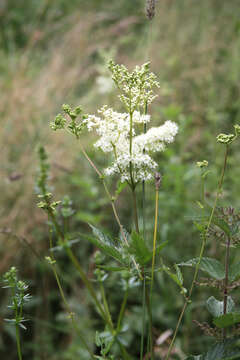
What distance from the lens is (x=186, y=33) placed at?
4.90 meters

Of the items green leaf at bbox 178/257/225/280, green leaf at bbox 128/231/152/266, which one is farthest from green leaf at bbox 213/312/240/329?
green leaf at bbox 128/231/152/266

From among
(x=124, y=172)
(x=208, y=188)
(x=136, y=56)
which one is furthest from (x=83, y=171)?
(x=124, y=172)

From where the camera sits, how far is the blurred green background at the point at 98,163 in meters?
2.25

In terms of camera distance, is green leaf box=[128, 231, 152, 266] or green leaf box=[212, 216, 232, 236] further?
green leaf box=[212, 216, 232, 236]

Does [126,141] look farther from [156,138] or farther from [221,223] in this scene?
[221,223]

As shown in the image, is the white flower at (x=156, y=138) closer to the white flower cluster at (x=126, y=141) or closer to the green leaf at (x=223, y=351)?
the white flower cluster at (x=126, y=141)

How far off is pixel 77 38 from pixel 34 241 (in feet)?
8.45

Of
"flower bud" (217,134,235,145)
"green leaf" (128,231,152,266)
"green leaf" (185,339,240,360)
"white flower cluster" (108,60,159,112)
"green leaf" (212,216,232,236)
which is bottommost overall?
"green leaf" (185,339,240,360)

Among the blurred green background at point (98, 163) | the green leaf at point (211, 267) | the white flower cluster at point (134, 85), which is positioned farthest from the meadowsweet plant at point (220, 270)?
the white flower cluster at point (134, 85)

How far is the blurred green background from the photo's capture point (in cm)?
225

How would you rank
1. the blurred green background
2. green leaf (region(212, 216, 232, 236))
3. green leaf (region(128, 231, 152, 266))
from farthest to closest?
the blurred green background, green leaf (region(212, 216, 232, 236)), green leaf (region(128, 231, 152, 266))

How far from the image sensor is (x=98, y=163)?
334 centimetres

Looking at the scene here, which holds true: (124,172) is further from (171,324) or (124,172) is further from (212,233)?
(171,324)

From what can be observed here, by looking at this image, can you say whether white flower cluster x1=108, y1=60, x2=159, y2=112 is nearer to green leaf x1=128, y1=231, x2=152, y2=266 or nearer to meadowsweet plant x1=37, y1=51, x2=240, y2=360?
meadowsweet plant x1=37, y1=51, x2=240, y2=360
